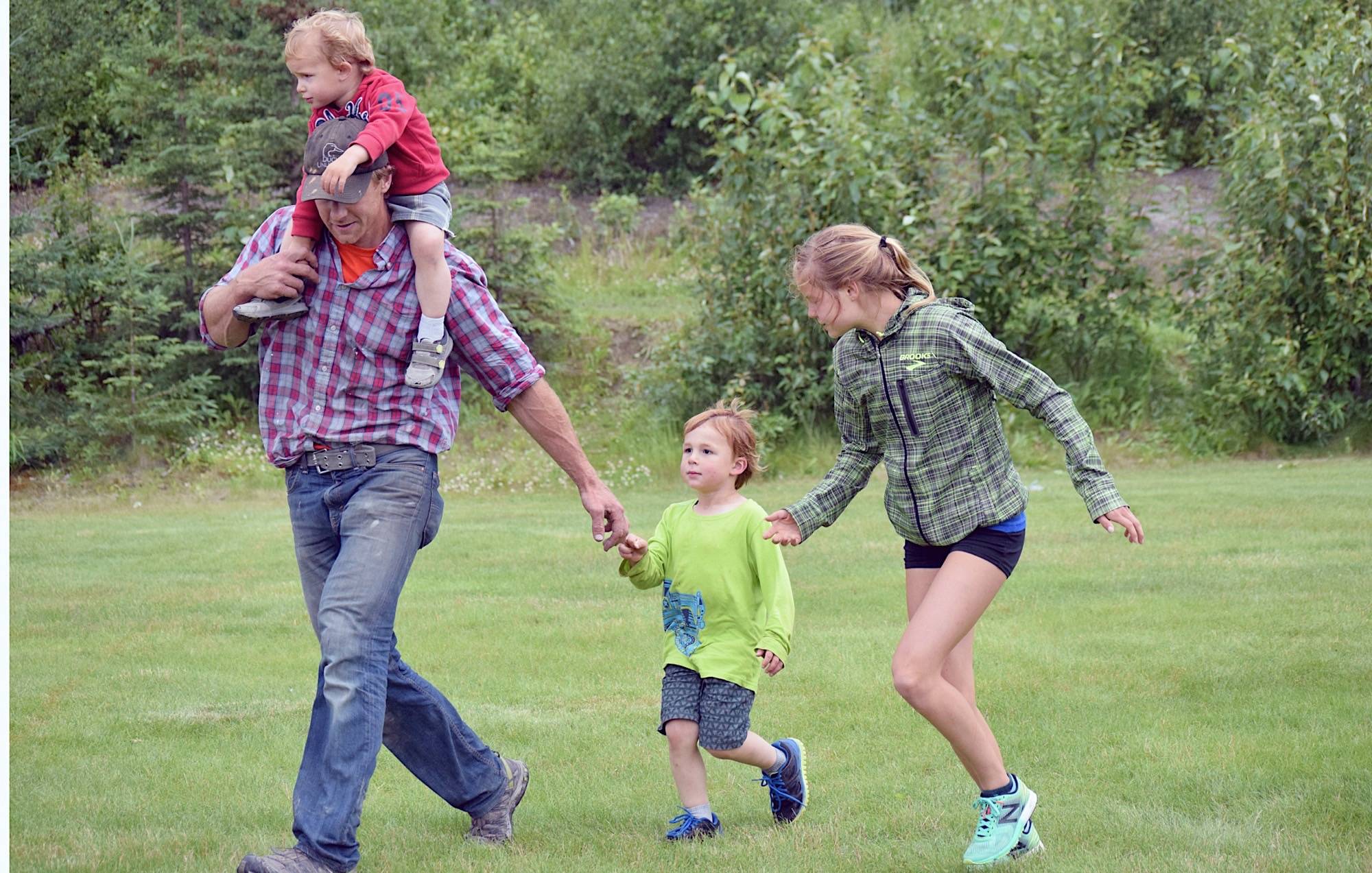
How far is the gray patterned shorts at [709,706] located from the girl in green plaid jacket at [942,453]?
53 centimetres

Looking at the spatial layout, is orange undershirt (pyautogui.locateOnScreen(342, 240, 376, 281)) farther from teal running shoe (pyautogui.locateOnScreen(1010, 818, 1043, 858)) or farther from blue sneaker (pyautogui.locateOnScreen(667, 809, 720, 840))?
teal running shoe (pyautogui.locateOnScreen(1010, 818, 1043, 858))

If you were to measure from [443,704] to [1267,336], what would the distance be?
11.0 meters

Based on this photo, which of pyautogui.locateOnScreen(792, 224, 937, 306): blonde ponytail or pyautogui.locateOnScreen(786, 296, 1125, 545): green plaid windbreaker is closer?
pyautogui.locateOnScreen(786, 296, 1125, 545): green plaid windbreaker

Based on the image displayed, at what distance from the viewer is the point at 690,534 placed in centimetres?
446

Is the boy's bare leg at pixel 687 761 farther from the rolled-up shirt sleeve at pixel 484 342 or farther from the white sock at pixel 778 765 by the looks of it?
the rolled-up shirt sleeve at pixel 484 342

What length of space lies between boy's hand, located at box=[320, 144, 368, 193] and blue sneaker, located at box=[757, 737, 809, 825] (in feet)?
6.98

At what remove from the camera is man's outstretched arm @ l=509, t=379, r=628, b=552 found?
4125 mm

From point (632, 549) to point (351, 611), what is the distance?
0.91m

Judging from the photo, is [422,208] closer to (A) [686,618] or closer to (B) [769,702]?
(A) [686,618]

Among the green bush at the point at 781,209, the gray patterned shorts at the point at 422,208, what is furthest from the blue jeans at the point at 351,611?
the green bush at the point at 781,209

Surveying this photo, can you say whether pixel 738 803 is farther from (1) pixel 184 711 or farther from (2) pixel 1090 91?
(2) pixel 1090 91

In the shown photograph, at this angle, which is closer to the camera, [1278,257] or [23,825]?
[23,825]

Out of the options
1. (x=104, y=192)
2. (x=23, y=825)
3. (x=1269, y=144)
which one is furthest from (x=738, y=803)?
(x=104, y=192)

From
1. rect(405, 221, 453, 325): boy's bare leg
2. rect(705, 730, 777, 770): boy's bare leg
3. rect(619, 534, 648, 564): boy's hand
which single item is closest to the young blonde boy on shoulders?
rect(405, 221, 453, 325): boy's bare leg
